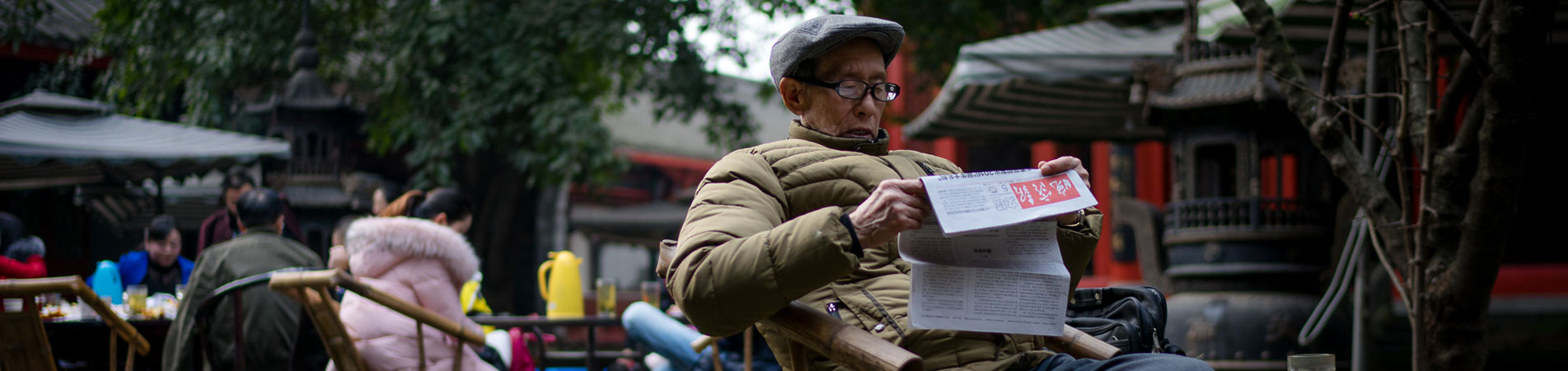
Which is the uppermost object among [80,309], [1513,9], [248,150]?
[1513,9]

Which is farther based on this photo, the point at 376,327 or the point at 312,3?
the point at 312,3

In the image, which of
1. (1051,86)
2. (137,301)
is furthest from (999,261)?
(1051,86)

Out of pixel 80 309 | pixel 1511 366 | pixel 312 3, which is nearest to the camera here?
pixel 80 309

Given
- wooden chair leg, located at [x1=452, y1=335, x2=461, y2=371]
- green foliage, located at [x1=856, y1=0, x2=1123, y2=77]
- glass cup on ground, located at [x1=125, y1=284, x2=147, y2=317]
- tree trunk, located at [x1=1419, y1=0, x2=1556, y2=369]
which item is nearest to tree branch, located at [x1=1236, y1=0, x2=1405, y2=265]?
tree trunk, located at [x1=1419, y1=0, x2=1556, y2=369]

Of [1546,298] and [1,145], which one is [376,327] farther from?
[1546,298]

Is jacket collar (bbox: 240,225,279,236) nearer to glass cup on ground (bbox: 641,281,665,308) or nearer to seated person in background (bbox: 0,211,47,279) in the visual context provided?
glass cup on ground (bbox: 641,281,665,308)

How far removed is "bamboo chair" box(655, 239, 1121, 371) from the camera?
1.90 metres

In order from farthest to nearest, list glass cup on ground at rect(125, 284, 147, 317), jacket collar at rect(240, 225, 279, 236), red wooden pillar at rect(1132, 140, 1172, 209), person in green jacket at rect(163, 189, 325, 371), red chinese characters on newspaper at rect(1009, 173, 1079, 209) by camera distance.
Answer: red wooden pillar at rect(1132, 140, 1172, 209)
glass cup on ground at rect(125, 284, 147, 317)
jacket collar at rect(240, 225, 279, 236)
person in green jacket at rect(163, 189, 325, 371)
red chinese characters on newspaper at rect(1009, 173, 1079, 209)

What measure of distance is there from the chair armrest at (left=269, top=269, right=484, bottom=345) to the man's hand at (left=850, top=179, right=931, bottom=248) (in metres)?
1.78

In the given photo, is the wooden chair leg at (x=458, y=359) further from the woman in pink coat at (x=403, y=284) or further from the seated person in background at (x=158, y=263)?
the seated person in background at (x=158, y=263)

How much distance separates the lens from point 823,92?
2.39 m

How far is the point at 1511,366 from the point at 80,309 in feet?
25.9

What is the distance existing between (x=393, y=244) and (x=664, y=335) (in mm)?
1244

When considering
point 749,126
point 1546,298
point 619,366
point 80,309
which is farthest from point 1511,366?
point 80,309
